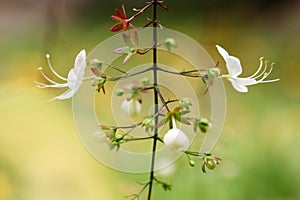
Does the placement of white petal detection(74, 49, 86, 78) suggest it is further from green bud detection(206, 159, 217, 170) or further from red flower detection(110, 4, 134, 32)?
green bud detection(206, 159, 217, 170)

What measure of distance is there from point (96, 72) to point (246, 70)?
5.88 ft

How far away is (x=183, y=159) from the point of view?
1.38 metres

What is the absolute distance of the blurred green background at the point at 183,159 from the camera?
4.08ft

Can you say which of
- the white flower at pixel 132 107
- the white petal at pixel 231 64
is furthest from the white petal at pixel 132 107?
the white petal at pixel 231 64

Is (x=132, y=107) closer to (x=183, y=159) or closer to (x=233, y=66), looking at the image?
(x=233, y=66)

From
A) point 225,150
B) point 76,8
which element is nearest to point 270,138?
point 225,150

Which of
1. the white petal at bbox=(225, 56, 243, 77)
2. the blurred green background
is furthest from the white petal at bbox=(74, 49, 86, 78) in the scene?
the blurred green background

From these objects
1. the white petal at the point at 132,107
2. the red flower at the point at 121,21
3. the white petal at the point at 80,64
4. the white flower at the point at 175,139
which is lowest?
the white flower at the point at 175,139

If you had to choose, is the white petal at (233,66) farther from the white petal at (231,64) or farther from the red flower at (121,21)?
the red flower at (121,21)

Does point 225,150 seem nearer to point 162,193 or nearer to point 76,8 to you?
point 162,193

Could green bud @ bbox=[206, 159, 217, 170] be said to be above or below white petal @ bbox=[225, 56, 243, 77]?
below

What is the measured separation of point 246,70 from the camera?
2.28m

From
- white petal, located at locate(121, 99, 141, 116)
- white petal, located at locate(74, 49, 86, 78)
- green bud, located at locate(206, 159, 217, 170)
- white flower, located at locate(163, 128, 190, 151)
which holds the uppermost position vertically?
white petal, located at locate(74, 49, 86, 78)

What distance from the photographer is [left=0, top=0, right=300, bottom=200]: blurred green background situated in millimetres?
1244
